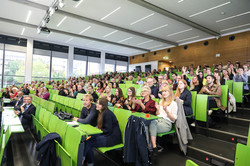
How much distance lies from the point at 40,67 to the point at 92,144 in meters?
11.8

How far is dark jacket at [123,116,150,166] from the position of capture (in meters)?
1.99

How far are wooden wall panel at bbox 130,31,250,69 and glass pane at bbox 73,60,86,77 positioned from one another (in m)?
6.60

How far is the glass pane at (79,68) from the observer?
1339 cm

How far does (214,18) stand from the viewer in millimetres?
7242

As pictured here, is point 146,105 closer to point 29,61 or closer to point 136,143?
point 136,143

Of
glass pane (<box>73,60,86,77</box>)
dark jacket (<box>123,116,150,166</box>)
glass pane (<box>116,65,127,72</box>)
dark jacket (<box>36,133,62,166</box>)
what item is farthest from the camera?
glass pane (<box>116,65,127,72</box>)

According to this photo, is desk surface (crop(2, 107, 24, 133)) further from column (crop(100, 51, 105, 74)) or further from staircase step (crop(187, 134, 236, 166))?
column (crop(100, 51, 105, 74))

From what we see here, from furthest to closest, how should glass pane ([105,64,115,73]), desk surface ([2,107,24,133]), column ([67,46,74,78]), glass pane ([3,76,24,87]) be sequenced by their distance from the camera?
glass pane ([105,64,115,73])
column ([67,46,74,78])
glass pane ([3,76,24,87])
desk surface ([2,107,24,133])

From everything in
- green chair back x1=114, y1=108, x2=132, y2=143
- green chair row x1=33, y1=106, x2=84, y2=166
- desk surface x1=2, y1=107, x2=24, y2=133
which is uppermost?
green chair back x1=114, y1=108, x2=132, y2=143

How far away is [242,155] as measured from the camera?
117 cm

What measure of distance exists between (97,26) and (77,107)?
6.23 m

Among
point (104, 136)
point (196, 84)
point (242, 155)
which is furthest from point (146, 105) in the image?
point (196, 84)

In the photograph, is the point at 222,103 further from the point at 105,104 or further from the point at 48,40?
the point at 48,40

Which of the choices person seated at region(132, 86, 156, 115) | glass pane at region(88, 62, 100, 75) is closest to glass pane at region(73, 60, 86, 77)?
glass pane at region(88, 62, 100, 75)
